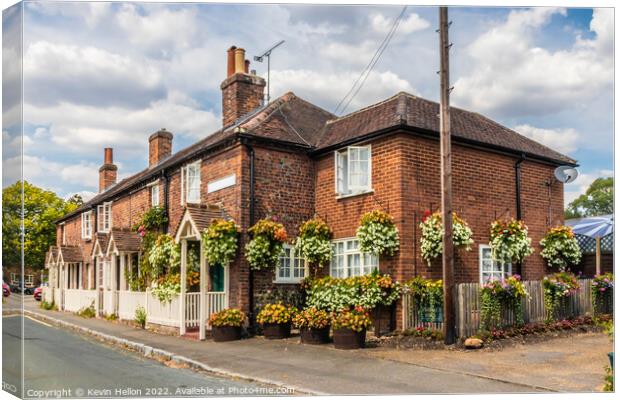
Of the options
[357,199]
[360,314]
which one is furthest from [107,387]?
[357,199]

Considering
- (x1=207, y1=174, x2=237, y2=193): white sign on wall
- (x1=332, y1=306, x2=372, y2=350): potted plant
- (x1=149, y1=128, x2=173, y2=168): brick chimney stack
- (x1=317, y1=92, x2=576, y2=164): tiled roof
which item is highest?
(x1=149, y1=128, x2=173, y2=168): brick chimney stack

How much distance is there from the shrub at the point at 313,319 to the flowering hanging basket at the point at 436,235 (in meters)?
2.89

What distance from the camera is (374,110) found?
1848 centimetres

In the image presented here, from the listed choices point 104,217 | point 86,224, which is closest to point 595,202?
point 104,217

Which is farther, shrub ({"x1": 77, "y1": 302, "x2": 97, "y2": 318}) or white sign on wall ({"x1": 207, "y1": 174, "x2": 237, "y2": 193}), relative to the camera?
shrub ({"x1": 77, "y1": 302, "x2": 97, "y2": 318})

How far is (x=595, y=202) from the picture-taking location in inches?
701

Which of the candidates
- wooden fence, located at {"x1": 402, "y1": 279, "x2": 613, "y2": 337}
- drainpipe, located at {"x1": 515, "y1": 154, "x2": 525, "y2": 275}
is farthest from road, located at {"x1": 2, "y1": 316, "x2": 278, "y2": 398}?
drainpipe, located at {"x1": 515, "y1": 154, "x2": 525, "y2": 275}

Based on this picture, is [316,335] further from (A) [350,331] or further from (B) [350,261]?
(B) [350,261]

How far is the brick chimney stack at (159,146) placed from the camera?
100 ft

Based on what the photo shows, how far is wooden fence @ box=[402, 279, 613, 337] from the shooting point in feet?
46.0

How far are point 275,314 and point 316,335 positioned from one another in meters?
1.58

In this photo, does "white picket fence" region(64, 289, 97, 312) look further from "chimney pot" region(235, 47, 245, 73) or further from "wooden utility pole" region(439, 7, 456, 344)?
"wooden utility pole" region(439, 7, 456, 344)

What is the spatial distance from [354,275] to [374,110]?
483 centimetres

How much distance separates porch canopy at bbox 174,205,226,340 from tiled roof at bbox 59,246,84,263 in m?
16.4
